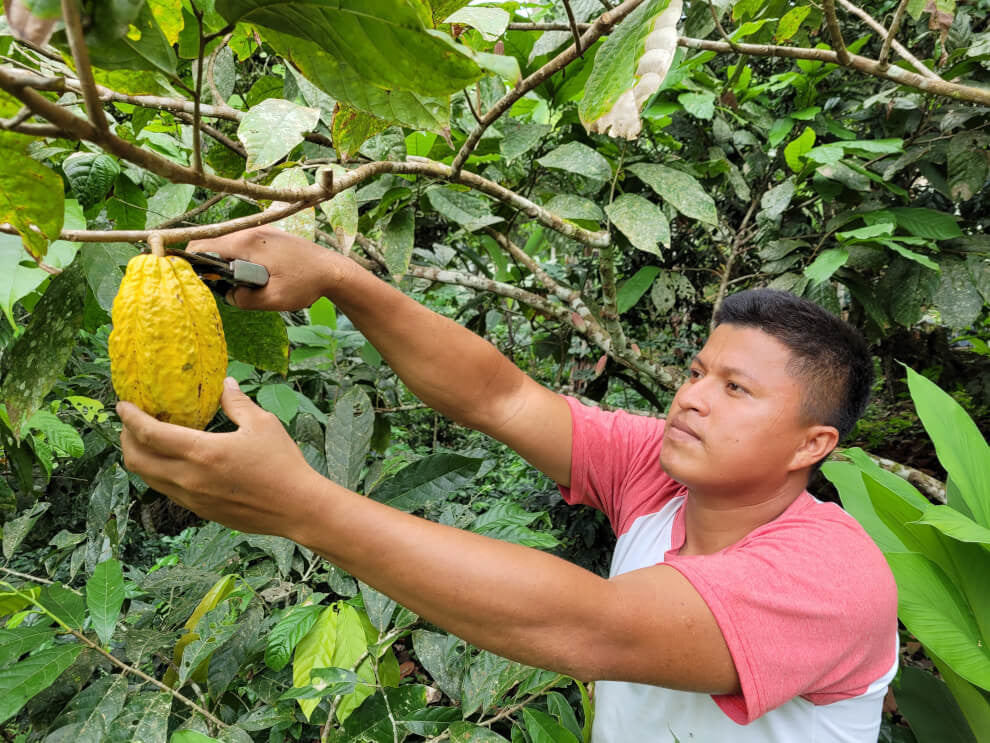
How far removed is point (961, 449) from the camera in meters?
1.44

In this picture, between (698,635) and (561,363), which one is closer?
(698,635)

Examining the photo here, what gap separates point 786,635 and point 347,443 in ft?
2.54

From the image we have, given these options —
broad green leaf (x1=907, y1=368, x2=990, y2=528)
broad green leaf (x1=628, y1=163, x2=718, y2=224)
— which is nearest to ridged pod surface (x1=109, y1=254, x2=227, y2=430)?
broad green leaf (x1=628, y1=163, x2=718, y2=224)

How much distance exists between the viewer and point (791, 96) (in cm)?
257

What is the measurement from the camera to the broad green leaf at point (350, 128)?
850 millimetres

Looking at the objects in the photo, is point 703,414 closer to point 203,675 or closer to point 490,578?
point 490,578

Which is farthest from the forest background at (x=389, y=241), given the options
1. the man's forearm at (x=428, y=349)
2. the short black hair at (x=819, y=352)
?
the short black hair at (x=819, y=352)

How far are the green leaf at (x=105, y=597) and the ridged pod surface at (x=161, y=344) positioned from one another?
527 millimetres

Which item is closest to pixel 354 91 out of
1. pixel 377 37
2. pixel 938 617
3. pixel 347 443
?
pixel 377 37

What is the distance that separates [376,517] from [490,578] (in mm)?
141

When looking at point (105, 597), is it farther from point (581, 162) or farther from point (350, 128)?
point (581, 162)

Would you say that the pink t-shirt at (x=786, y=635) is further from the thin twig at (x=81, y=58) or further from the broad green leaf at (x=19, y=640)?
the broad green leaf at (x=19, y=640)

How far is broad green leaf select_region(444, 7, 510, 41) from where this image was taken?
855 millimetres

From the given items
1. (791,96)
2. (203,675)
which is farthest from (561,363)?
(203,675)
